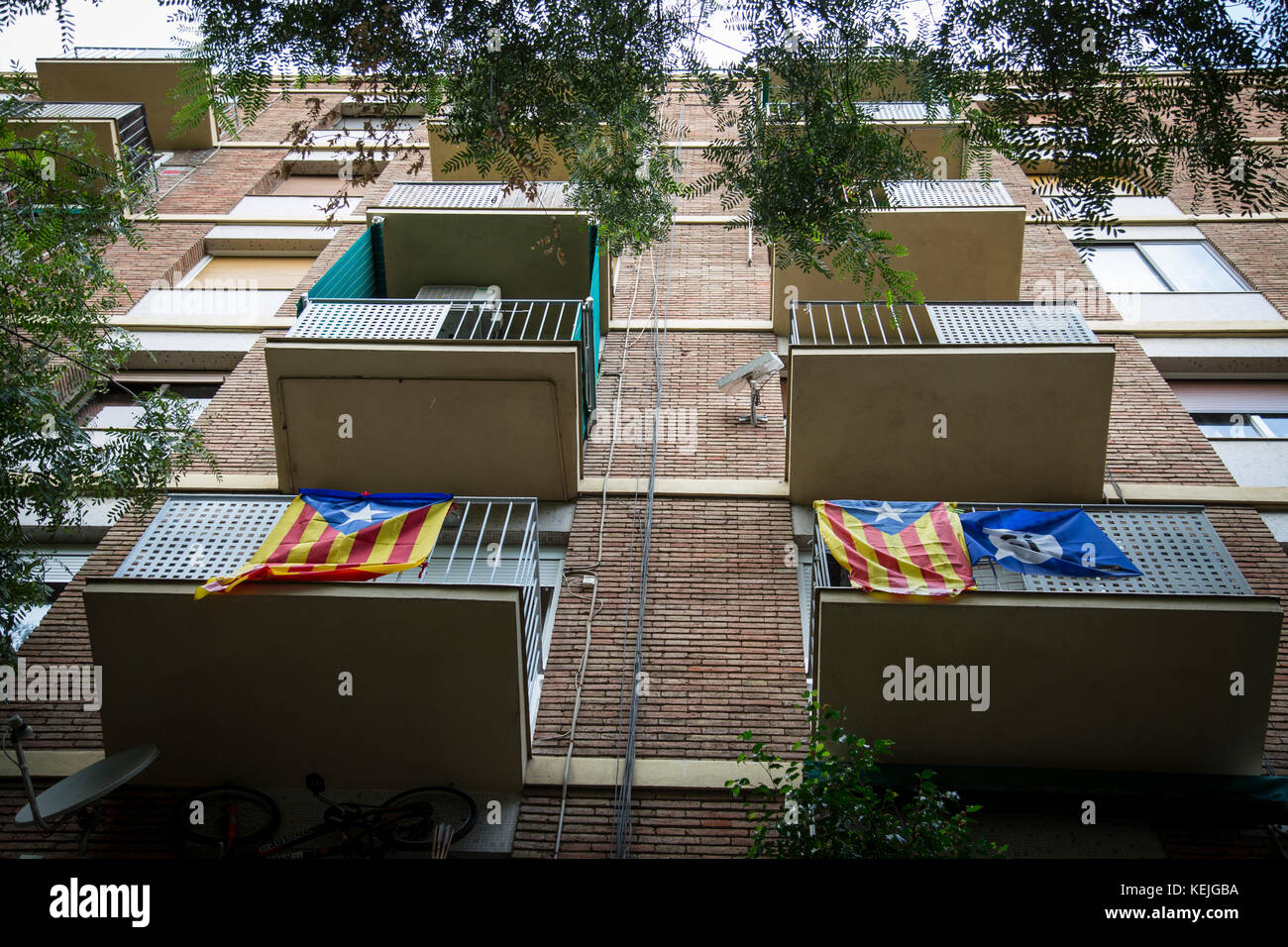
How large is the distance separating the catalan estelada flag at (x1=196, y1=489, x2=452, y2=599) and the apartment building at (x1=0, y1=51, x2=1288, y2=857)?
224 mm

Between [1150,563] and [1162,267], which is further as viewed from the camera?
[1162,267]

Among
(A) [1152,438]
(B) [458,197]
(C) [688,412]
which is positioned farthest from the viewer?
(B) [458,197]

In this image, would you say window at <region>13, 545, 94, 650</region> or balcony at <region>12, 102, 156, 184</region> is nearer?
window at <region>13, 545, 94, 650</region>

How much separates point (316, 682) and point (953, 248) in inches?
397

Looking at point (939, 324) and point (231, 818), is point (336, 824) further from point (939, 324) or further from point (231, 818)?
point (939, 324)

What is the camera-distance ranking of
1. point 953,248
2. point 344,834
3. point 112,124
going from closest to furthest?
point 344,834
point 953,248
point 112,124

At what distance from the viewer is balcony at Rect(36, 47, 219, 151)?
2094cm

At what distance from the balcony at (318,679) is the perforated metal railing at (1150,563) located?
123 inches

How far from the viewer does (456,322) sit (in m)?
12.7

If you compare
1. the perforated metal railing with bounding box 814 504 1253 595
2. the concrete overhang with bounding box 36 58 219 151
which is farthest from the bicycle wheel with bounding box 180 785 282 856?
the concrete overhang with bounding box 36 58 219 151

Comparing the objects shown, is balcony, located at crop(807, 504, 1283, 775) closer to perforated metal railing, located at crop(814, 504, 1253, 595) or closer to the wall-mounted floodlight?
perforated metal railing, located at crop(814, 504, 1253, 595)

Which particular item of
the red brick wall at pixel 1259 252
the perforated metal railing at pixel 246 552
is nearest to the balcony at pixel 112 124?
the perforated metal railing at pixel 246 552

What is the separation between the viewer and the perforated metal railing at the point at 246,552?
9.17 m

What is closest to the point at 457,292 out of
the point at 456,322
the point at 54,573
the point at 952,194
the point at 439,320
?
the point at 456,322
